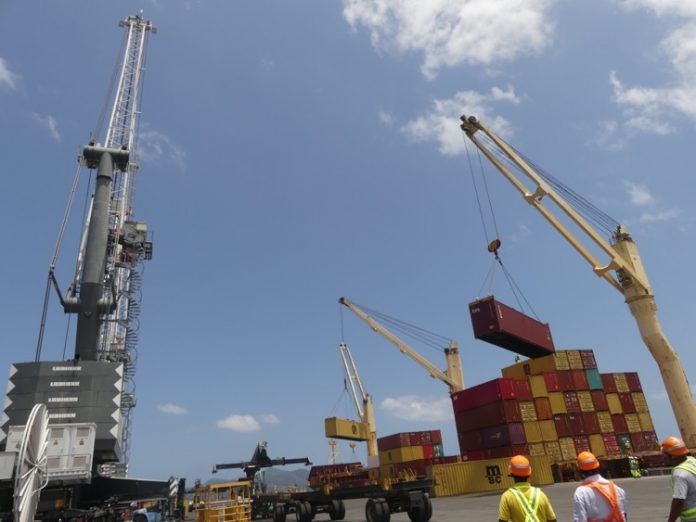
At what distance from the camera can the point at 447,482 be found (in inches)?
1357

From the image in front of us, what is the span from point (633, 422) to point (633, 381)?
4389 mm

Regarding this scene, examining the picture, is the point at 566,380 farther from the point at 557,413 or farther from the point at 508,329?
the point at 508,329

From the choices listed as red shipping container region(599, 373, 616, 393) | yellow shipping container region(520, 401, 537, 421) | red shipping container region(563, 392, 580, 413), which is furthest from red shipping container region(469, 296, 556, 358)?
red shipping container region(599, 373, 616, 393)

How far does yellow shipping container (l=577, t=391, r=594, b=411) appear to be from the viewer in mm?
40066

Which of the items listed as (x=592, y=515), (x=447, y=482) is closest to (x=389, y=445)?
(x=447, y=482)

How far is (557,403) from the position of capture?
3934cm

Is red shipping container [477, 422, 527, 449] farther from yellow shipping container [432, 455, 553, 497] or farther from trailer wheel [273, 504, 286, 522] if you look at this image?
trailer wheel [273, 504, 286, 522]

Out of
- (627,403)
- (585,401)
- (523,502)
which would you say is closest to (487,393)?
(585,401)

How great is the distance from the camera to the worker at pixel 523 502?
17.2ft

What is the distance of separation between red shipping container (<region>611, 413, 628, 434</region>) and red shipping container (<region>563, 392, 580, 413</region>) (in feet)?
14.3

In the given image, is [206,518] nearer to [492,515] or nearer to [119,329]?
[492,515]

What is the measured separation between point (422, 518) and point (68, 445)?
1359 cm

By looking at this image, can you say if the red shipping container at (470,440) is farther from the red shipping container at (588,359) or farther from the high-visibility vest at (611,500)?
the high-visibility vest at (611,500)

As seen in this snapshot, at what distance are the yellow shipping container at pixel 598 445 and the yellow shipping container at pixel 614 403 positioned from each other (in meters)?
3.70
